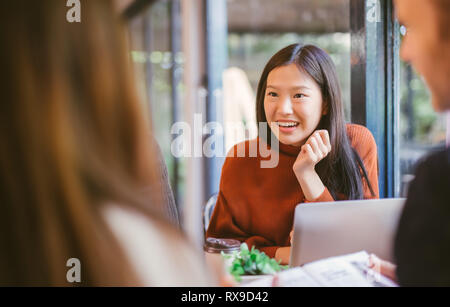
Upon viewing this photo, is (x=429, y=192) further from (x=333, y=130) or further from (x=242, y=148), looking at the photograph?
(x=242, y=148)

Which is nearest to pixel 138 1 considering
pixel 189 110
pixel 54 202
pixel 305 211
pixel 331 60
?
pixel 189 110

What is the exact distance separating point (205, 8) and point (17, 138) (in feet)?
4.82

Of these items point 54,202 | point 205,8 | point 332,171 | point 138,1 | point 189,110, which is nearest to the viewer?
point 54,202

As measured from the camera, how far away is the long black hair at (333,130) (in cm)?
87

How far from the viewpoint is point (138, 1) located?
2.53 metres

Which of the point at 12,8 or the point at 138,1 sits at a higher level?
the point at 138,1

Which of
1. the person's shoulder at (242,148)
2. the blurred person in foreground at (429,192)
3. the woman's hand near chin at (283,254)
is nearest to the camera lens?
the blurred person in foreground at (429,192)

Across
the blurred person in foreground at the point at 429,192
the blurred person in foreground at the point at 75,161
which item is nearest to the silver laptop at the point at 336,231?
the blurred person in foreground at the point at 429,192

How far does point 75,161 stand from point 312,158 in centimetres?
55

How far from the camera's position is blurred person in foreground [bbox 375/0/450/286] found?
A: 649 millimetres

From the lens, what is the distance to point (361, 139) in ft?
2.98

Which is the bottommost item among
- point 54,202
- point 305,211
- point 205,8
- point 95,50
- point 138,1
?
point 305,211

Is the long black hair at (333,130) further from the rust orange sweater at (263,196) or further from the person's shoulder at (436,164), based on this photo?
the person's shoulder at (436,164)
